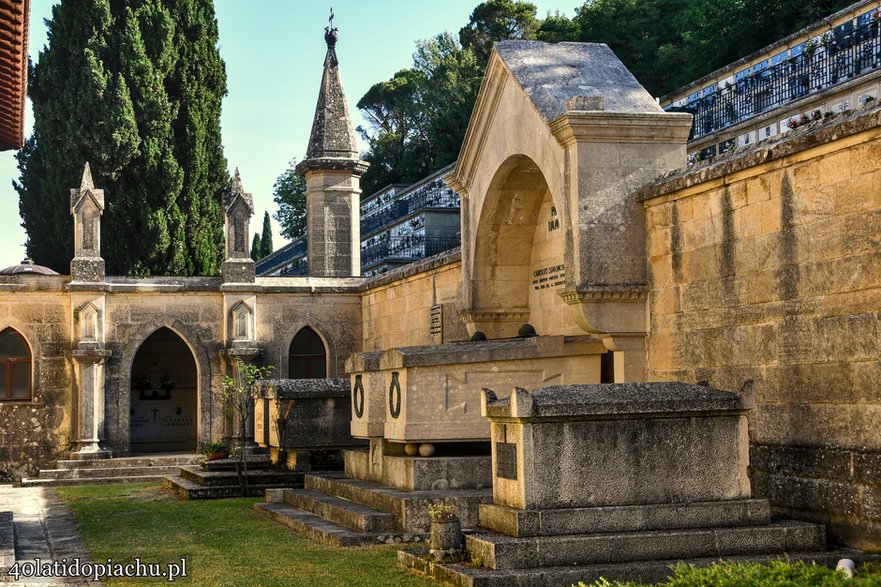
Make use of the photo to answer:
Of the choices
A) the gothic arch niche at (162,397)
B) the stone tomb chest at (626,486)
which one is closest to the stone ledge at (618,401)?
the stone tomb chest at (626,486)

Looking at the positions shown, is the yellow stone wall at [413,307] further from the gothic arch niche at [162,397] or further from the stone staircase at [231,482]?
the gothic arch niche at [162,397]

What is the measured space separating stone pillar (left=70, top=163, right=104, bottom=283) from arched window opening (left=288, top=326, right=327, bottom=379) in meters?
4.03

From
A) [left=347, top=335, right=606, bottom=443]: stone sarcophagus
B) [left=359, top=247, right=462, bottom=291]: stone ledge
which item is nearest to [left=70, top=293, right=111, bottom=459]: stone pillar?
[left=359, top=247, right=462, bottom=291]: stone ledge

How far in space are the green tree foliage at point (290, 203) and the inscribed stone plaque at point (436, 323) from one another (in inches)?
1790

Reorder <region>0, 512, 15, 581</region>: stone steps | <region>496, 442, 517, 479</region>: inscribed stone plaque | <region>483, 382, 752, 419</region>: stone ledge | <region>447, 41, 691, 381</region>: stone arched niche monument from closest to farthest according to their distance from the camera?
<region>483, 382, 752, 419</region>: stone ledge < <region>496, 442, 517, 479</region>: inscribed stone plaque < <region>0, 512, 15, 581</region>: stone steps < <region>447, 41, 691, 381</region>: stone arched niche monument

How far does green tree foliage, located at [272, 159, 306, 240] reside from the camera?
65688mm

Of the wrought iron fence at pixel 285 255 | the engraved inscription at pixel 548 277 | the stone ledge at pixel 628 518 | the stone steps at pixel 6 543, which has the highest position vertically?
the wrought iron fence at pixel 285 255

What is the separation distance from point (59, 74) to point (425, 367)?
2346 centimetres

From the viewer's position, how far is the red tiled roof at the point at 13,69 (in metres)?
10.1

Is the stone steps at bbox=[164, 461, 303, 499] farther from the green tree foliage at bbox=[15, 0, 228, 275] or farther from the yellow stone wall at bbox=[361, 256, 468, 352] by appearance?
the green tree foliage at bbox=[15, 0, 228, 275]

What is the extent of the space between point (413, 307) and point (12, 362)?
26.6 ft

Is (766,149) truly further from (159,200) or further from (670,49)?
(670,49)

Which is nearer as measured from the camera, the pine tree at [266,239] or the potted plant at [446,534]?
the potted plant at [446,534]

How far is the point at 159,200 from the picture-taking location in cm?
3256
